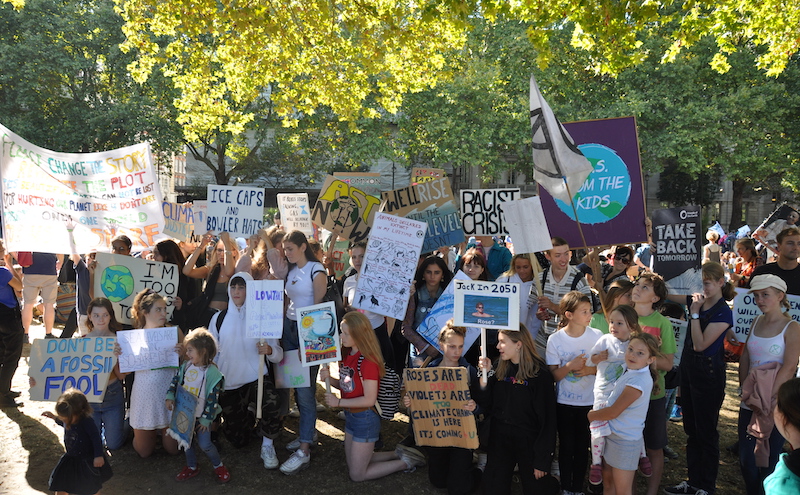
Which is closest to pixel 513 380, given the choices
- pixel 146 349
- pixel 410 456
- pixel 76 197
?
pixel 410 456

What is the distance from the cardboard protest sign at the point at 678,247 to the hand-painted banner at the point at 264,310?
11.6ft

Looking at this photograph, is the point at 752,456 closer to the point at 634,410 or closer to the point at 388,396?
the point at 634,410

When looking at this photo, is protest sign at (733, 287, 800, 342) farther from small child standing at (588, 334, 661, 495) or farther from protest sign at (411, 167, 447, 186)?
protest sign at (411, 167, 447, 186)

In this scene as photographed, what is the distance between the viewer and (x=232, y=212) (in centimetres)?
689

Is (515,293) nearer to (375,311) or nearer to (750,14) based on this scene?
(375,311)

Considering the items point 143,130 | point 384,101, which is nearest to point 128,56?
point 143,130

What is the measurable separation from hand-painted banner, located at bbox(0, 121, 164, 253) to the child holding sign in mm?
2973

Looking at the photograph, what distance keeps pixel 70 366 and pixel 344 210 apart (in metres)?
3.54

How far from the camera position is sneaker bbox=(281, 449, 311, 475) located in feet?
17.7

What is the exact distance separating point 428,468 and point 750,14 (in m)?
8.15

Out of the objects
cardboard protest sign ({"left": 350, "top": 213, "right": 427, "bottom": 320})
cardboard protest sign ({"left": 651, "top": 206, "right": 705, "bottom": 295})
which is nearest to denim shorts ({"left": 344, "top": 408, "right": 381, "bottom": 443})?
cardboard protest sign ({"left": 350, "top": 213, "right": 427, "bottom": 320})

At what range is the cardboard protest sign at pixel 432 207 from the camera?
727 centimetres

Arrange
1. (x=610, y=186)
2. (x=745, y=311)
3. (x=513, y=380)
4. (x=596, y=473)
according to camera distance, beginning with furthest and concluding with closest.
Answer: (x=610, y=186) < (x=745, y=311) < (x=513, y=380) < (x=596, y=473)

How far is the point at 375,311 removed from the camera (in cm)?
591
